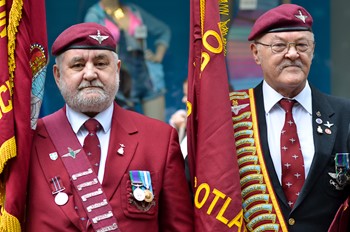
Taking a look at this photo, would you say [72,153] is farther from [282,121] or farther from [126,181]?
[282,121]

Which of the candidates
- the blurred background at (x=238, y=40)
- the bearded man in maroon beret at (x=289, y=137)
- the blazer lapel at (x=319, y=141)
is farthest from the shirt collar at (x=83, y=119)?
the blurred background at (x=238, y=40)

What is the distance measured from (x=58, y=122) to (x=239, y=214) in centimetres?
106

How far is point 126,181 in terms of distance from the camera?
15.3 feet

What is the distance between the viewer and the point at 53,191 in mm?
4574

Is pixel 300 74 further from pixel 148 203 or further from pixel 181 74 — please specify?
pixel 181 74

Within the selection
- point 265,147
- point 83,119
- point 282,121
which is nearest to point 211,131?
point 265,147

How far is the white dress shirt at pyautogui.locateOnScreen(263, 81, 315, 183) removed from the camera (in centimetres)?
480

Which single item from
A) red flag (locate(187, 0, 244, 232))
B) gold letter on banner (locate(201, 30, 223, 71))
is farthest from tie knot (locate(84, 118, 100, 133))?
gold letter on banner (locate(201, 30, 223, 71))

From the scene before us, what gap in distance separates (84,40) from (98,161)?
62 centimetres

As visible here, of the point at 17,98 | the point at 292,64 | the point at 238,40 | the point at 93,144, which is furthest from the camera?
the point at 238,40

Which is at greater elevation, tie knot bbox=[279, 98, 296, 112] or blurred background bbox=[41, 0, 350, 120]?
tie knot bbox=[279, 98, 296, 112]

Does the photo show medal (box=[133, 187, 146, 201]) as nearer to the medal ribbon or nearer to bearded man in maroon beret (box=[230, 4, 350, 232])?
bearded man in maroon beret (box=[230, 4, 350, 232])

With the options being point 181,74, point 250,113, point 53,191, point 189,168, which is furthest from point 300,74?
point 181,74

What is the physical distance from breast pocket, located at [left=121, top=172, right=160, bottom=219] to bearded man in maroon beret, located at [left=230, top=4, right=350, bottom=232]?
499 mm
